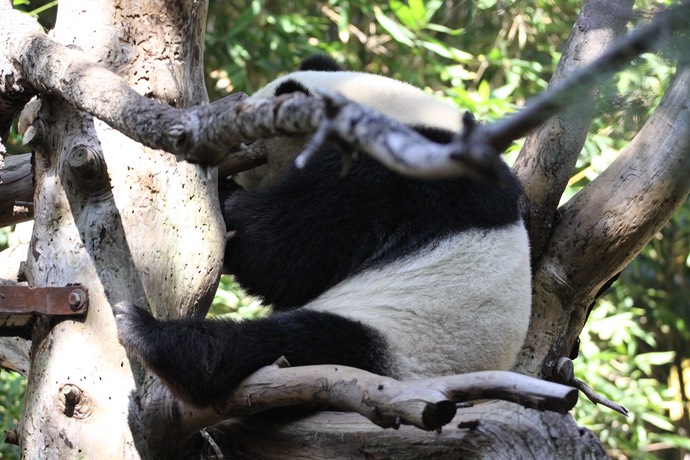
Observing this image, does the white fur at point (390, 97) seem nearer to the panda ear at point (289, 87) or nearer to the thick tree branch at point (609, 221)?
the panda ear at point (289, 87)

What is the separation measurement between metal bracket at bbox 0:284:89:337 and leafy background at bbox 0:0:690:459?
2.17 m

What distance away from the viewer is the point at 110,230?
221 centimetres

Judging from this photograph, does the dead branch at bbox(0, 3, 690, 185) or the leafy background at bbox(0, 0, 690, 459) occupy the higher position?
the dead branch at bbox(0, 3, 690, 185)

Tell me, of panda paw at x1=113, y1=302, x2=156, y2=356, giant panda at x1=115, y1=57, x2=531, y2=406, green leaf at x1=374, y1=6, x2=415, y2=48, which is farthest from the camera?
green leaf at x1=374, y1=6, x2=415, y2=48

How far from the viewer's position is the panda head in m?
2.73

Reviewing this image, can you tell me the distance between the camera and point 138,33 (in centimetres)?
232

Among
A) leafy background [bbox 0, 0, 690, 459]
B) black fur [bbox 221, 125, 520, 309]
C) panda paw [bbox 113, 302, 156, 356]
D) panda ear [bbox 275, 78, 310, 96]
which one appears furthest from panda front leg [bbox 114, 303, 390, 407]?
leafy background [bbox 0, 0, 690, 459]

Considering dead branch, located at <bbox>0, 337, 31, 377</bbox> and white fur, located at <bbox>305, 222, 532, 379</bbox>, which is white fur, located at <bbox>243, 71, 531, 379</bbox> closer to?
white fur, located at <bbox>305, 222, 532, 379</bbox>

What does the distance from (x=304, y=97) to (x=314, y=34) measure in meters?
4.57

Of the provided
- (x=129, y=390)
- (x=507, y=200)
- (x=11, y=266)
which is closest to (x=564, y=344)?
(x=507, y=200)

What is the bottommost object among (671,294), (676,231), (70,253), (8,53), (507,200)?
(671,294)

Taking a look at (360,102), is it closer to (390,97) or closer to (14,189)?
(390,97)

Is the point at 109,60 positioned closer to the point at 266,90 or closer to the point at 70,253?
the point at 70,253

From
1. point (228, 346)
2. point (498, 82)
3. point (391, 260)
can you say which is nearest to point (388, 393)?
point (228, 346)
